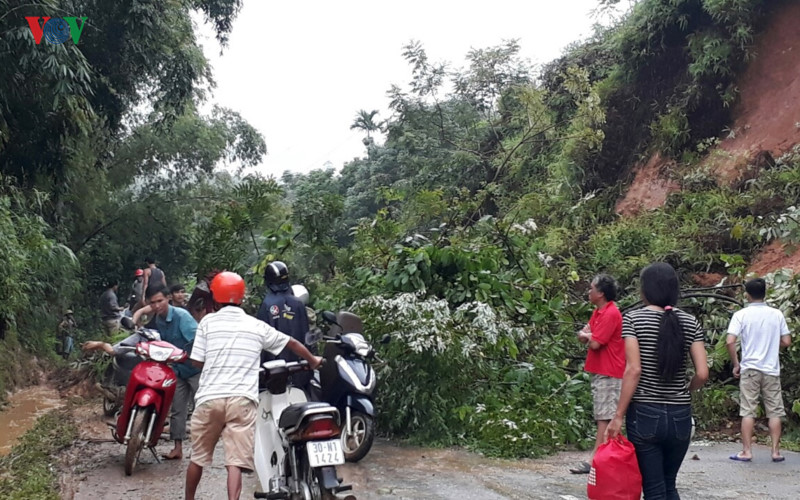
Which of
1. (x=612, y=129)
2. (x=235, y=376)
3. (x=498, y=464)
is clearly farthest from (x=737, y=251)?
(x=235, y=376)

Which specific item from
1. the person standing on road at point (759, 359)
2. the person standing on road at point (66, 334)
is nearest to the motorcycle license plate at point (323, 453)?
the person standing on road at point (759, 359)

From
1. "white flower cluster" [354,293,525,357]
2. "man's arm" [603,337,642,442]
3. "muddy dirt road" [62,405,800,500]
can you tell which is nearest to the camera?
"man's arm" [603,337,642,442]

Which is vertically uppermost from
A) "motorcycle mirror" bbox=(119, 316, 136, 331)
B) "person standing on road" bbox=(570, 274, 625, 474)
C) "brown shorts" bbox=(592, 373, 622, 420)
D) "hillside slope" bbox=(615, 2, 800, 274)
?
"hillside slope" bbox=(615, 2, 800, 274)

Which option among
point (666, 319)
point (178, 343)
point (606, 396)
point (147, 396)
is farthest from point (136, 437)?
point (666, 319)

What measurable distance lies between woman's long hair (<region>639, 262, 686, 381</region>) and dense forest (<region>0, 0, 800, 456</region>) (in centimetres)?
355

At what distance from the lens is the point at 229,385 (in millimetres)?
4348

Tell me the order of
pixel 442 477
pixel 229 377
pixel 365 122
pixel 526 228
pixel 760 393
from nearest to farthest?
pixel 229 377, pixel 442 477, pixel 760 393, pixel 526 228, pixel 365 122

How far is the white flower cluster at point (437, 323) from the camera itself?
24.1 ft

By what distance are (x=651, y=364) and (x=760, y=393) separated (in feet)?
12.3

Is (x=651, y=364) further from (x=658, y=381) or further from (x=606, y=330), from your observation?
Result: (x=606, y=330)

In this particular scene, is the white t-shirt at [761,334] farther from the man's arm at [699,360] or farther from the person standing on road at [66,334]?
the person standing on road at [66,334]

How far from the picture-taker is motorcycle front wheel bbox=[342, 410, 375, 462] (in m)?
6.28

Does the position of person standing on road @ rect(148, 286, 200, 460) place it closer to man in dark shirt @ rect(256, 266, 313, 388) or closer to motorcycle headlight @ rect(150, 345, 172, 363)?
motorcycle headlight @ rect(150, 345, 172, 363)

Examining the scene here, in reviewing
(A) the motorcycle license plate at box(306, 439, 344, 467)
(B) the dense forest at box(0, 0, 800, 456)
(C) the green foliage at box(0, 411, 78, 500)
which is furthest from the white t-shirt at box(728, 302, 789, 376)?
(C) the green foliage at box(0, 411, 78, 500)
